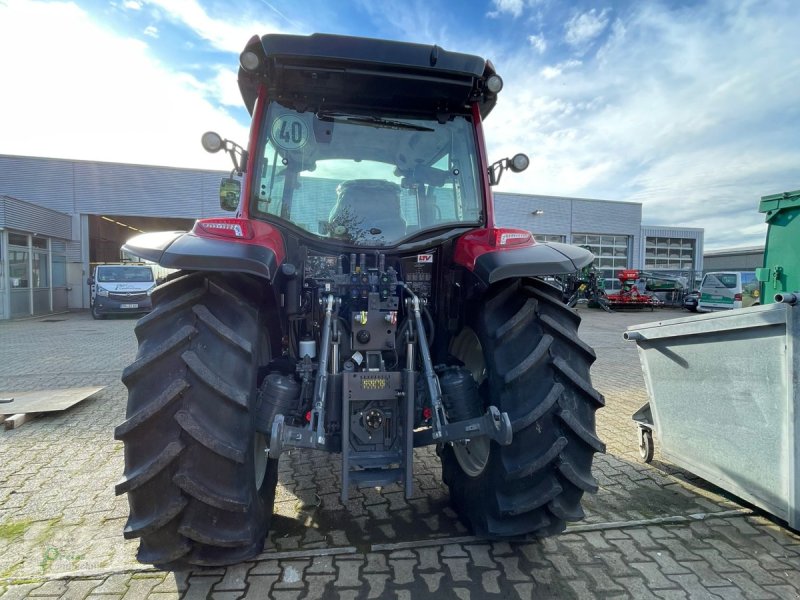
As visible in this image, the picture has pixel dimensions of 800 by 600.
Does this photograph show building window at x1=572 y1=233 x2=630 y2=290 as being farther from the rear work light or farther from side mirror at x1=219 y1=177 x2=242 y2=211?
the rear work light

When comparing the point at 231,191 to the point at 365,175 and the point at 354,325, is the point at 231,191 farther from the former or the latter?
the point at 354,325

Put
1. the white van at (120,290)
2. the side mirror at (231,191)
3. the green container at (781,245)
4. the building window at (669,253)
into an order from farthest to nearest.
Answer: the building window at (669,253)
the white van at (120,290)
the green container at (781,245)
the side mirror at (231,191)

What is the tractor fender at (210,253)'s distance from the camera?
2148mm

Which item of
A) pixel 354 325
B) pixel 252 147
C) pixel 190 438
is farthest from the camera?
pixel 252 147

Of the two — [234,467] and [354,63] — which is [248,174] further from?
[234,467]

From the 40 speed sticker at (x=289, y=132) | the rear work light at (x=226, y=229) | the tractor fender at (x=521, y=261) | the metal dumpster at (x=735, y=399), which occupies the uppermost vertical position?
the 40 speed sticker at (x=289, y=132)

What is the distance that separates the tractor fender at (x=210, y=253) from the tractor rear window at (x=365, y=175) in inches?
19.5

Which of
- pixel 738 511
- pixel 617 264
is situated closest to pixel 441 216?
pixel 738 511

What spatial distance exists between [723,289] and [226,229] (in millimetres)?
21187

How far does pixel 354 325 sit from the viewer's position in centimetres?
259

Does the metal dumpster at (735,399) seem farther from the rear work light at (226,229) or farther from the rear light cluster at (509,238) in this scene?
the rear work light at (226,229)

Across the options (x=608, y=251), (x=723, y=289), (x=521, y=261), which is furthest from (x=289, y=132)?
(x=608, y=251)

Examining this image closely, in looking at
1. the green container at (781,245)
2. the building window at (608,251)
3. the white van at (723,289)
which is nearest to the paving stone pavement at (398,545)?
the green container at (781,245)

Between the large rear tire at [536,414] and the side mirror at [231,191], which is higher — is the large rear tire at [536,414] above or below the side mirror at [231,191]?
below
